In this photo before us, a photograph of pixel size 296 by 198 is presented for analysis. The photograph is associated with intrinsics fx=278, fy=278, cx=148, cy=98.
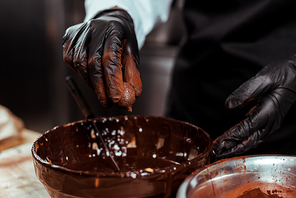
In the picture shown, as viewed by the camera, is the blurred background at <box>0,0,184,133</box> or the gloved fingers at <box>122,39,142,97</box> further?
the blurred background at <box>0,0,184,133</box>

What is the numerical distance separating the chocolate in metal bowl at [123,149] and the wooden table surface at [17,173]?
132mm

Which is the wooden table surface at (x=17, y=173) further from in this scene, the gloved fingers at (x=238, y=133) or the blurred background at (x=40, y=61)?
the blurred background at (x=40, y=61)

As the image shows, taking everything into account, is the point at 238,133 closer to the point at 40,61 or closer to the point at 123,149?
the point at 123,149

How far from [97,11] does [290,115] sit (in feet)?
2.29

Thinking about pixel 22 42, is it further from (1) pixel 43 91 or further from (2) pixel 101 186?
(2) pixel 101 186

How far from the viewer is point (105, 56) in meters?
0.62

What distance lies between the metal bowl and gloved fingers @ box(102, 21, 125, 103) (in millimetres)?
264

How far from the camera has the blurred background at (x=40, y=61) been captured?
252 centimetres

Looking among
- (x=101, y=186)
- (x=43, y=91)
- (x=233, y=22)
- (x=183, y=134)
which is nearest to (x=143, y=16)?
(x=233, y=22)

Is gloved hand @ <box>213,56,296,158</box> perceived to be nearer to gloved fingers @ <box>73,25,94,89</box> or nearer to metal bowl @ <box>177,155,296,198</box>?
metal bowl @ <box>177,155,296,198</box>

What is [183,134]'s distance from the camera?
0.68m

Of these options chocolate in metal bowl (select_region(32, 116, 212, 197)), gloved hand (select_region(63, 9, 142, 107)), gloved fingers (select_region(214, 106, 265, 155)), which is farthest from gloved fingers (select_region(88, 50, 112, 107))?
gloved fingers (select_region(214, 106, 265, 155))

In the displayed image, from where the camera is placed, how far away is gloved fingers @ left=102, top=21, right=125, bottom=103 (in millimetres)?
604

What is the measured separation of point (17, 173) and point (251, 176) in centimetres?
64
